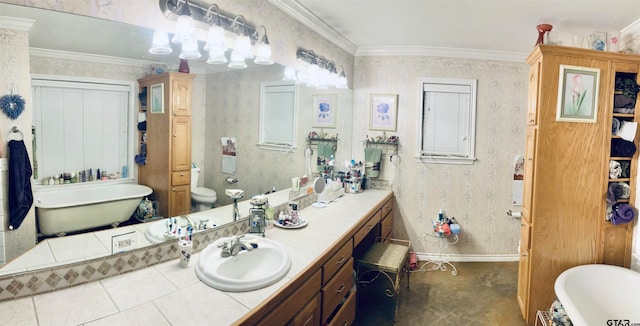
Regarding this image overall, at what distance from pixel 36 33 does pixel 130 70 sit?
0.33m

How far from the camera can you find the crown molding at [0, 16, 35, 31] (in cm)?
105

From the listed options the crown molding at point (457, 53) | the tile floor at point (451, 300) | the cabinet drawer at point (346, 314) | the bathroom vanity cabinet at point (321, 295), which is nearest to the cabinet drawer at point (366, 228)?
the bathroom vanity cabinet at point (321, 295)

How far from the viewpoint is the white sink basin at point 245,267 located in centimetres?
139

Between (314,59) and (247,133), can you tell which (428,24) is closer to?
(314,59)

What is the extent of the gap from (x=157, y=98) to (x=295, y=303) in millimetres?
1156

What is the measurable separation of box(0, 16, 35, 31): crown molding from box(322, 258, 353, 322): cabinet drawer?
1716 mm

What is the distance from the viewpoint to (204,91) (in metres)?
1.79

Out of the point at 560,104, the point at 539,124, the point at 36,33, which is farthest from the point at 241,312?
the point at 560,104

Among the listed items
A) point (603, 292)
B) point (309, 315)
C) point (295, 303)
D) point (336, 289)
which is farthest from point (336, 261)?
point (603, 292)

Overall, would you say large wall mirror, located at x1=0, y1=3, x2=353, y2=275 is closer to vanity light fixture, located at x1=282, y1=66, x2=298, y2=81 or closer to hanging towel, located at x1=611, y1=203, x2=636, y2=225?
vanity light fixture, located at x1=282, y1=66, x2=298, y2=81

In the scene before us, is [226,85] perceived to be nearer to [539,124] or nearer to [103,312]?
[103,312]

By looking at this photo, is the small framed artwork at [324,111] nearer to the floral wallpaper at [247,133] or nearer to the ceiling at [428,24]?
the floral wallpaper at [247,133]

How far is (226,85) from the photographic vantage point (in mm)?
1949

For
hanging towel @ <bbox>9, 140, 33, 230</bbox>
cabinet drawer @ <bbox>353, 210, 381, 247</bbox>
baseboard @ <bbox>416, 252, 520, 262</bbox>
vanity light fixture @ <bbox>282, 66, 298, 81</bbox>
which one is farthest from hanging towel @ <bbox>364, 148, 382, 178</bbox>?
hanging towel @ <bbox>9, 140, 33, 230</bbox>
